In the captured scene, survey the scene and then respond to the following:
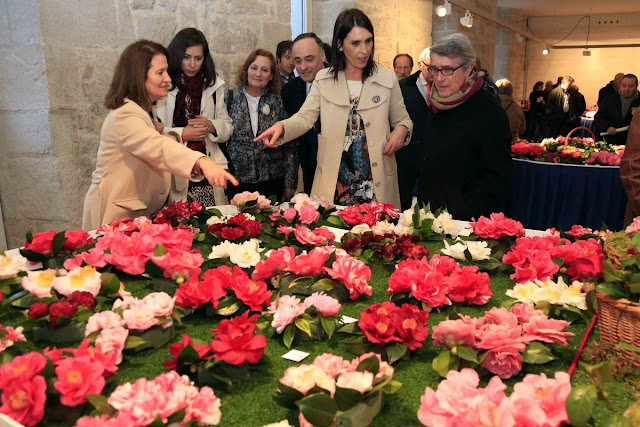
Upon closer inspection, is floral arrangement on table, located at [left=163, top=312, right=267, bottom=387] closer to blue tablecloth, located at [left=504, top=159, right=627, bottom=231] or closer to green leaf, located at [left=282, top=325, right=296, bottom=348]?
green leaf, located at [left=282, top=325, right=296, bottom=348]

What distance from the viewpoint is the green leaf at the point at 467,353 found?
1.10 m

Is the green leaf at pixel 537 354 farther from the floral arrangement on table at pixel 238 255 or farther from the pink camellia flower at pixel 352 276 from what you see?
the floral arrangement on table at pixel 238 255

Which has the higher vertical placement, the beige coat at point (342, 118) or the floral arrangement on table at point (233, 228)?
the beige coat at point (342, 118)

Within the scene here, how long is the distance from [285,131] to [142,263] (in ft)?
4.29

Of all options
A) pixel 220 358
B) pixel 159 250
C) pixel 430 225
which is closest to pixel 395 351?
pixel 220 358

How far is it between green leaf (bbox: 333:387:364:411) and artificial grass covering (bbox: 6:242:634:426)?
0.07 metres

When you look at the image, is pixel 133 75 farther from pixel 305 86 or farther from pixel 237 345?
pixel 237 345

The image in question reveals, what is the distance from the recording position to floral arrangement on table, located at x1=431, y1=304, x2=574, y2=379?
111 cm

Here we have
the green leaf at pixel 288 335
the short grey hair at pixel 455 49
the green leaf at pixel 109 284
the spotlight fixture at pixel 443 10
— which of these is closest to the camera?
the green leaf at pixel 288 335

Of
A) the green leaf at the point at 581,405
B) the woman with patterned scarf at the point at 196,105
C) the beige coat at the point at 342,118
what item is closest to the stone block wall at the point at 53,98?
the woman with patterned scarf at the point at 196,105

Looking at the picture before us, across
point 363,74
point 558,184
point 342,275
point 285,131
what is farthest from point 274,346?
point 558,184

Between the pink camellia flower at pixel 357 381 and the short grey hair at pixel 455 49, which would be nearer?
the pink camellia flower at pixel 357 381

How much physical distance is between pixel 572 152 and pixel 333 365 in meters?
4.18

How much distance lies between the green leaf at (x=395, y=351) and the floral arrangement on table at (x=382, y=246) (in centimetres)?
66
